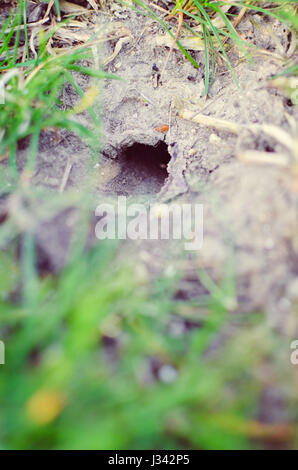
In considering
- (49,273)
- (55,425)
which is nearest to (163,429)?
(55,425)

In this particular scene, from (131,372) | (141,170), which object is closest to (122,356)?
(131,372)

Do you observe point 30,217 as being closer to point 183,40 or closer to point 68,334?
point 68,334

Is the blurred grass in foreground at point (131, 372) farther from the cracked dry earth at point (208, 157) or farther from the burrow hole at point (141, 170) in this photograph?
the burrow hole at point (141, 170)

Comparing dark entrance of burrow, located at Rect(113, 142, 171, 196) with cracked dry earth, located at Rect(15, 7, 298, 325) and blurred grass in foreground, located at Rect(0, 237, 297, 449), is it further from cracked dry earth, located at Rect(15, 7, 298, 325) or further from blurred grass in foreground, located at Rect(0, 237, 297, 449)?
blurred grass in foreground, located at Rect(0, 237, 297, 449)

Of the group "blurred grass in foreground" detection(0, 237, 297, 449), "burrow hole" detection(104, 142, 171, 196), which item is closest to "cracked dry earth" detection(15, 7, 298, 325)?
"burrow hole" detection(104, 142, 171, 196)

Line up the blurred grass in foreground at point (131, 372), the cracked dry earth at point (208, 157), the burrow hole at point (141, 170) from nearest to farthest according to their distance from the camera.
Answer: the blurred grass in foreground at point (131, 372) → the cracked dry earth at point (208, 157) → the burrow hole at point (141, 170)

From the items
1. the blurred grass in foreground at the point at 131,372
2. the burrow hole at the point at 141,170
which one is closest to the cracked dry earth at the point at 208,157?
the burrow hole at the point at 141,170

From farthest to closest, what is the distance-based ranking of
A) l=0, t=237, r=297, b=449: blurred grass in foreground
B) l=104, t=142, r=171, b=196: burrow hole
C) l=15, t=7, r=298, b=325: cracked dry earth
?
l=104, t=142, r=171, b=196: burrow hole < l=15, t=7, r=298, b=325: cracked dry earth < l=0, t=237, r=297, b=449: blurred grass in foreground
